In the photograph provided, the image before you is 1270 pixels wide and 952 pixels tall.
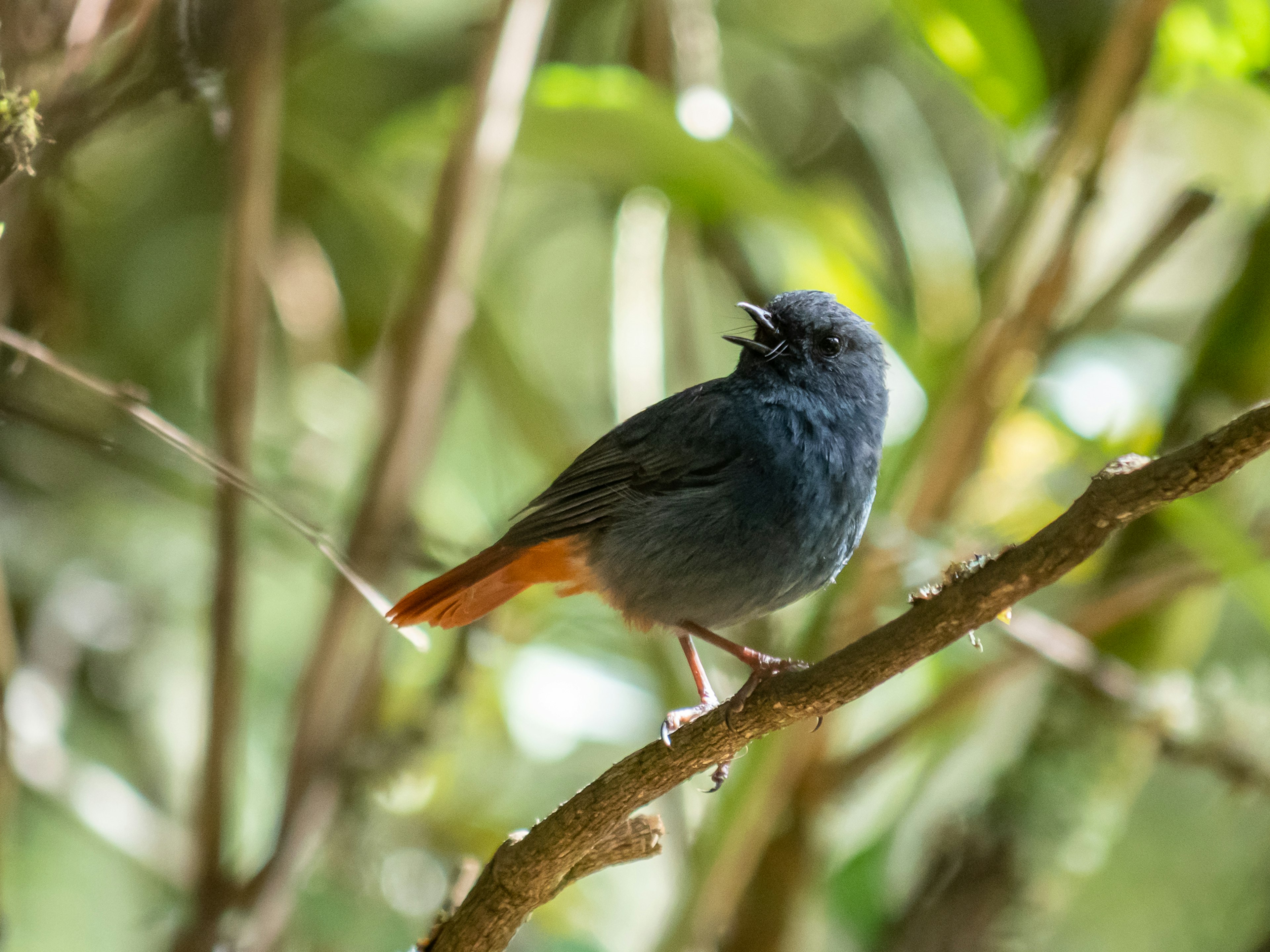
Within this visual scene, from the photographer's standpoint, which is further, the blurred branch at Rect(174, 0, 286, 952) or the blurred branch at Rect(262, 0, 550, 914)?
the blurred branch at Rect(262, 0, 550, 914)

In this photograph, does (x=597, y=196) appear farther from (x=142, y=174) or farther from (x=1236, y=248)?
(x=1236, y=248)

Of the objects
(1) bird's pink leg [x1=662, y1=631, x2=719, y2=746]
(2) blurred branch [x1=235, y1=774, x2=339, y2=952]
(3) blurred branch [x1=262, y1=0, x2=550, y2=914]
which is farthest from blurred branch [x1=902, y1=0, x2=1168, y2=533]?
(2) blurred branch [x1=235, y1=774, x2=339, y2=952]

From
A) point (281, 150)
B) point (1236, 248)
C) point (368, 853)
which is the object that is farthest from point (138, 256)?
point (1236, 248)

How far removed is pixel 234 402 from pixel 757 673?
5.61 feet

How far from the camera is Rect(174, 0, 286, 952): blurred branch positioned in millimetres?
3129

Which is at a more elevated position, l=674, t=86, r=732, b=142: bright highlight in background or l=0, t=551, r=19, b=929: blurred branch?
l=674, t=86, r=732, b=142: bright highlight in background

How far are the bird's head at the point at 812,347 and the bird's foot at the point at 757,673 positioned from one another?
2.25ft

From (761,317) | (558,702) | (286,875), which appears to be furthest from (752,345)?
(286,875)

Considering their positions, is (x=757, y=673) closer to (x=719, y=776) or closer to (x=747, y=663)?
(x=747, y=663)

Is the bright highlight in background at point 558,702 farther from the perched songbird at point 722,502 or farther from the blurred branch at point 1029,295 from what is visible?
the blurred branch at point 1029,295

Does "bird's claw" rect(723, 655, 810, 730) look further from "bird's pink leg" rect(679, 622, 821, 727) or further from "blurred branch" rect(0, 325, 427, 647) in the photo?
"blurred branch" rect(0, 325, 427, 647)

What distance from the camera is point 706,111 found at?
3830 millimetres

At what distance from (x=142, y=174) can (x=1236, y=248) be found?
406 cm

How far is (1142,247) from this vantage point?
3289 millimetres
